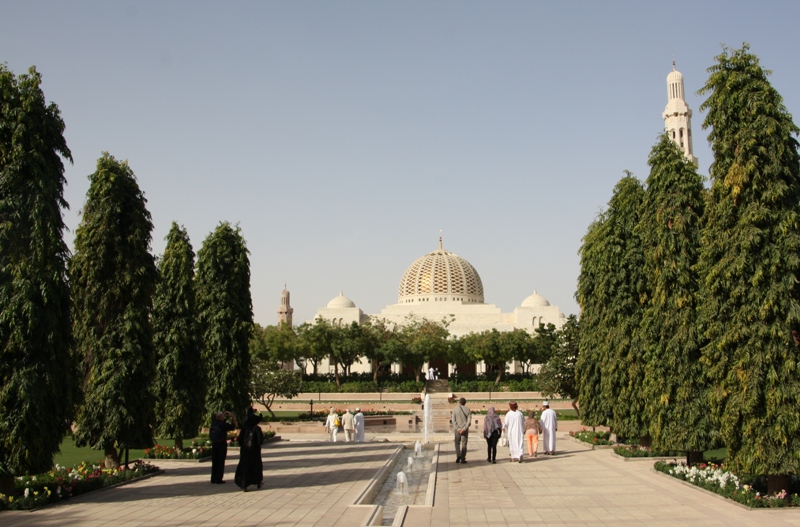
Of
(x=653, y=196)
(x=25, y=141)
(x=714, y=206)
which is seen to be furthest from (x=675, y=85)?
(x=25, y=141)

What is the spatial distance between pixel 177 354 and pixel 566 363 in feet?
53.7

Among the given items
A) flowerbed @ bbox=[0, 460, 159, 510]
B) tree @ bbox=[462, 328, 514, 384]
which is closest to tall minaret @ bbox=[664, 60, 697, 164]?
tree @ bbox=[462, 328, 514, 384]

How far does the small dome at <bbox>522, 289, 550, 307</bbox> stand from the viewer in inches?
2685

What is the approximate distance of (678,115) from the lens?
46469 mm

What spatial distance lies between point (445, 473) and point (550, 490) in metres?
2.96

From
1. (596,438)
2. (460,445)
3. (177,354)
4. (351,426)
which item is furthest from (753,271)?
(351,426)

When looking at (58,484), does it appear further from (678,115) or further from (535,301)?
(535,301)

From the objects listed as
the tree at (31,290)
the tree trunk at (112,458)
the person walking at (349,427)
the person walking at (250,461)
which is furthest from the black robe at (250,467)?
the person walking at (349,427)

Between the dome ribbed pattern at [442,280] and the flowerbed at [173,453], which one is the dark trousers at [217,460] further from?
the dome ribbed pattern at [442,280]

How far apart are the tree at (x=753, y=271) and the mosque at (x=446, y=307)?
43.3m

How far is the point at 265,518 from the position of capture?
916 centimetres

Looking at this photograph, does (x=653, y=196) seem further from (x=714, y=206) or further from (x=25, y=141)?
(x=25, y=141)

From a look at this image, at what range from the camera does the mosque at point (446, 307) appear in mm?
65312

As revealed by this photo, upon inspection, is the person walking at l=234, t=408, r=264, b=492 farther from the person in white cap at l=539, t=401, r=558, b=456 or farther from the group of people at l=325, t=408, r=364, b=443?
the group of people at l=325, t=408, r=364, b=443
